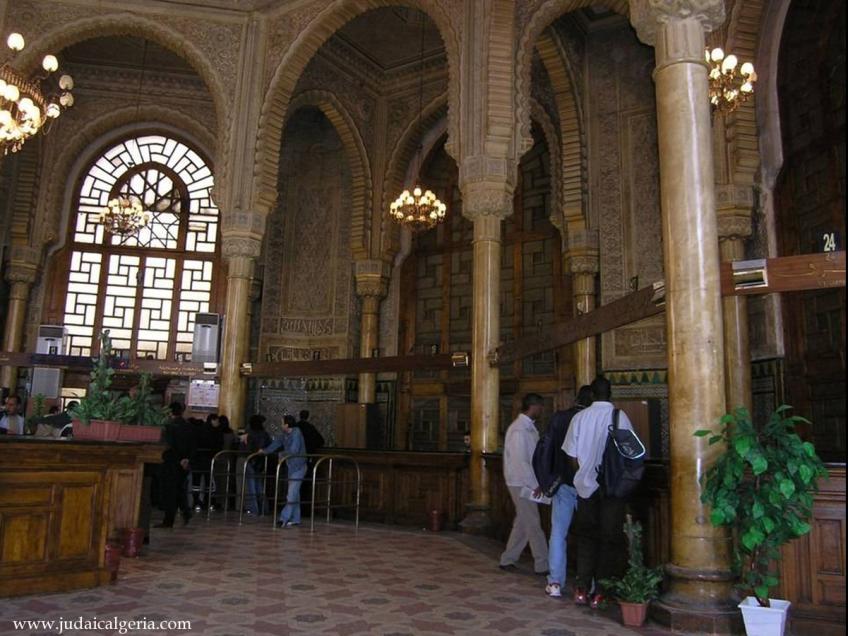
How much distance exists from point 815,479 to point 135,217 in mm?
13758

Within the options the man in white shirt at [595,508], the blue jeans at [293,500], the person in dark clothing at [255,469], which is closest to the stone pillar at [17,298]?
the person in dark clothing at [255,469]

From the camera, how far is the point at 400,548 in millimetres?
8266

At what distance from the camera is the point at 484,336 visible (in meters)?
10.5

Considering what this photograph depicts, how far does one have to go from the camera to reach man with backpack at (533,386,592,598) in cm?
591

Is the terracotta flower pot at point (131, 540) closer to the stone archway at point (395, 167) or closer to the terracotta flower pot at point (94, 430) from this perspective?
the terracotta flower pot at point (94, 430)

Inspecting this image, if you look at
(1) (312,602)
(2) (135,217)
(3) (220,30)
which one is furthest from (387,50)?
(1) (312,602)

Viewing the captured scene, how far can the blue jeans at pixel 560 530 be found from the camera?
19.4 feet

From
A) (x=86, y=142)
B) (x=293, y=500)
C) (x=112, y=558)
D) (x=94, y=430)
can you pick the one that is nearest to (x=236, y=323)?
(x=293, y=500)

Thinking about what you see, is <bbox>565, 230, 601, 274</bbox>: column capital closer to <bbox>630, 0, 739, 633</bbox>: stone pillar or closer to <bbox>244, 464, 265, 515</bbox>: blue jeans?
<bbox>244, 464, 265, 515</bbox>: blue jeans

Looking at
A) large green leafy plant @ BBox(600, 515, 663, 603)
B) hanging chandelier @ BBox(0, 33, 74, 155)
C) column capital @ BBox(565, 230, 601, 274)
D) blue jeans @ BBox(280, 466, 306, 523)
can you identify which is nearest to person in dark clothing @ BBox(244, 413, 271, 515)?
blue jeans @ BBox(280, 466, 306, 523)

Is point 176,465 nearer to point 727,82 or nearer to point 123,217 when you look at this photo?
point 123,217

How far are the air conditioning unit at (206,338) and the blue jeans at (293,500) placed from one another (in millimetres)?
6756

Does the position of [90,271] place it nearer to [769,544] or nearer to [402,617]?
[402,617]

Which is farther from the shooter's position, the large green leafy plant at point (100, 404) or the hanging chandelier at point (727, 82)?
the hanging chandelier at point (727, 82)
